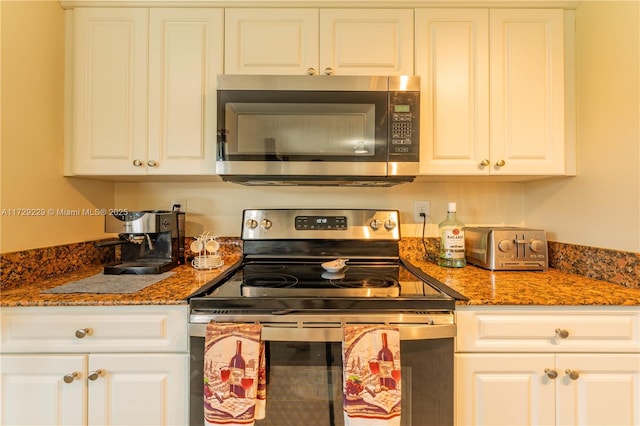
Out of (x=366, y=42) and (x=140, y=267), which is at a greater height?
(x=366, y=42)

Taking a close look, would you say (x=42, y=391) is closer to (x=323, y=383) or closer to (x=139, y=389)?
(x=139, y=389)

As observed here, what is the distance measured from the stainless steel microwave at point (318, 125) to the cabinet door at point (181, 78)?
5.9 inches

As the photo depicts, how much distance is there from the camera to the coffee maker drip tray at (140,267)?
126 centimetres

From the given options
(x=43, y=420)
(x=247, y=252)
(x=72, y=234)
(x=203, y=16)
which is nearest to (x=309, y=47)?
(x=203, y=16)

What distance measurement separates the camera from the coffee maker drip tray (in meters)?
1.26

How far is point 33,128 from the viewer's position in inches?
46.3

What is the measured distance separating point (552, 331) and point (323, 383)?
0.77m

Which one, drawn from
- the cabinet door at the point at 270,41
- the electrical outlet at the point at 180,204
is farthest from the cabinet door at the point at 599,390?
the electrical outlet at the point at 180,204

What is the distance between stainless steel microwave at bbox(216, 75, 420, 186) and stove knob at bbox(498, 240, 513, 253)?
60 centimetres

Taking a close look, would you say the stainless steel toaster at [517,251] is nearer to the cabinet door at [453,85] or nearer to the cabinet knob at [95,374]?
the cabinet door at [453,85]

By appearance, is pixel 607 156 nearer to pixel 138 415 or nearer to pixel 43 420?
pixel 138 415

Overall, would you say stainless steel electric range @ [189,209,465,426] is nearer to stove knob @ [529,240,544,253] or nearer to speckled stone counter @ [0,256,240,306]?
speckled stone counter @ [0,256,240,306]

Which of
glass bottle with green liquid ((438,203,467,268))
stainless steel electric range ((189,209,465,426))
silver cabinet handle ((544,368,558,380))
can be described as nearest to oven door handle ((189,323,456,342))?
stainless steel electric range ((189,209,465,426))

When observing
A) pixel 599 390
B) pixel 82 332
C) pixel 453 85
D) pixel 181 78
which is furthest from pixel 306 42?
pixel 599 390
